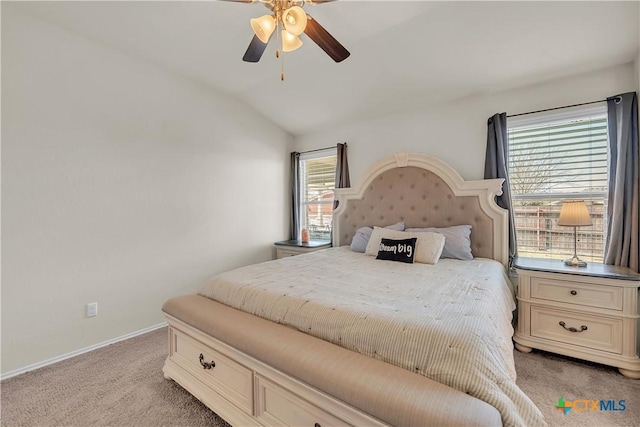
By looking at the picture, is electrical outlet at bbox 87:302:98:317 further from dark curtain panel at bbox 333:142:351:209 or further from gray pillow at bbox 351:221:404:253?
dark curtain panel at bbox 333:142:351:209

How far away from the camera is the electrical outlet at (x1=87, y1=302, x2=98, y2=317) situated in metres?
2.45

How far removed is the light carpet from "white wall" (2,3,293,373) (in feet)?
1.11

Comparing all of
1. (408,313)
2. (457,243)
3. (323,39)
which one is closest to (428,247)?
(457,243)

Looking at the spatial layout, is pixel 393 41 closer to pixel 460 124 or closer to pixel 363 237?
pixel 460 124

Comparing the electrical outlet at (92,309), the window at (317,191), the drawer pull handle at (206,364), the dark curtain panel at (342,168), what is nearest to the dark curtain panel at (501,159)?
the dark curtain panel at (342,168)

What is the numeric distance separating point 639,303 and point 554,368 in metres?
0.81

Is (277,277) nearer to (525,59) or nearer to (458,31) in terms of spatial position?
(458,31)

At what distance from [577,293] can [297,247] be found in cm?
280

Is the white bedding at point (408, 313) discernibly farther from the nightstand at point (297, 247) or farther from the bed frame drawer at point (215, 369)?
the nightstand at point (297, 247)

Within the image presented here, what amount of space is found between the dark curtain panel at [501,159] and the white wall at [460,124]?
0.38 feet

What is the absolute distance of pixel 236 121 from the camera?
3.63 meters

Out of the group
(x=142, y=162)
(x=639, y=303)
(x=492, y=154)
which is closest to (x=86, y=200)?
(x=142, y=162)

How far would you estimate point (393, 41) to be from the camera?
7.93 ft

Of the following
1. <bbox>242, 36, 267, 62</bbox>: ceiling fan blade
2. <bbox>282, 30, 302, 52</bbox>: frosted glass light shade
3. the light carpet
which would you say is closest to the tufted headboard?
the light carpet
